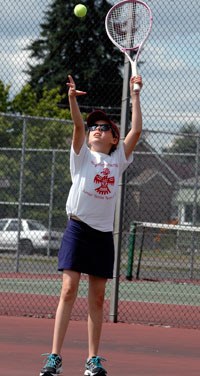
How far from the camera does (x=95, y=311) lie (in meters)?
7.03

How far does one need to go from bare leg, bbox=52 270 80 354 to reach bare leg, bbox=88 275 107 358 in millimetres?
151

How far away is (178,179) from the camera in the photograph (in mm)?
18281

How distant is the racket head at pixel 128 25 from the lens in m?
8.49

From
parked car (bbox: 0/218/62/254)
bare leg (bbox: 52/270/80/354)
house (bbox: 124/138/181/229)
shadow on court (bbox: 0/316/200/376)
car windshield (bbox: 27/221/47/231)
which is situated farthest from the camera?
car windshield (bbox: 27/221/47/231)

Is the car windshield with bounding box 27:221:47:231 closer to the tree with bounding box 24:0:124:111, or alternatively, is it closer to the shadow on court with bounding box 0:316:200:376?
the tree with bounding box 24:0:124:111

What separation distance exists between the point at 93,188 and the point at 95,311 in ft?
2.38

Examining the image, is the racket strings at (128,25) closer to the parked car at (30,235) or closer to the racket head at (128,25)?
the racket head at (128,25)

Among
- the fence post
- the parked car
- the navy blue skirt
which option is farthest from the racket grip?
the parked car

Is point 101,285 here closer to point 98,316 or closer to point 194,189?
point 98,316

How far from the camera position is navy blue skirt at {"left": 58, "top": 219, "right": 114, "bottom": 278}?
6945 mm

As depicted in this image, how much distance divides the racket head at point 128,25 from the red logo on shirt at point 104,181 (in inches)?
63.0

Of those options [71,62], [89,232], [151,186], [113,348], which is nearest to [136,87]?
[89,232]

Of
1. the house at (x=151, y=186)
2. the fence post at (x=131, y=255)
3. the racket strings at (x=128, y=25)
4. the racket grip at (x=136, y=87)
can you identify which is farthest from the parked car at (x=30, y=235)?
the racket grip at (x=136, y=87)

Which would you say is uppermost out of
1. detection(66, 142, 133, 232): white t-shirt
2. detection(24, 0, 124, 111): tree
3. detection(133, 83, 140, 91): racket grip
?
detection(24, 0, 124, 111): tree
